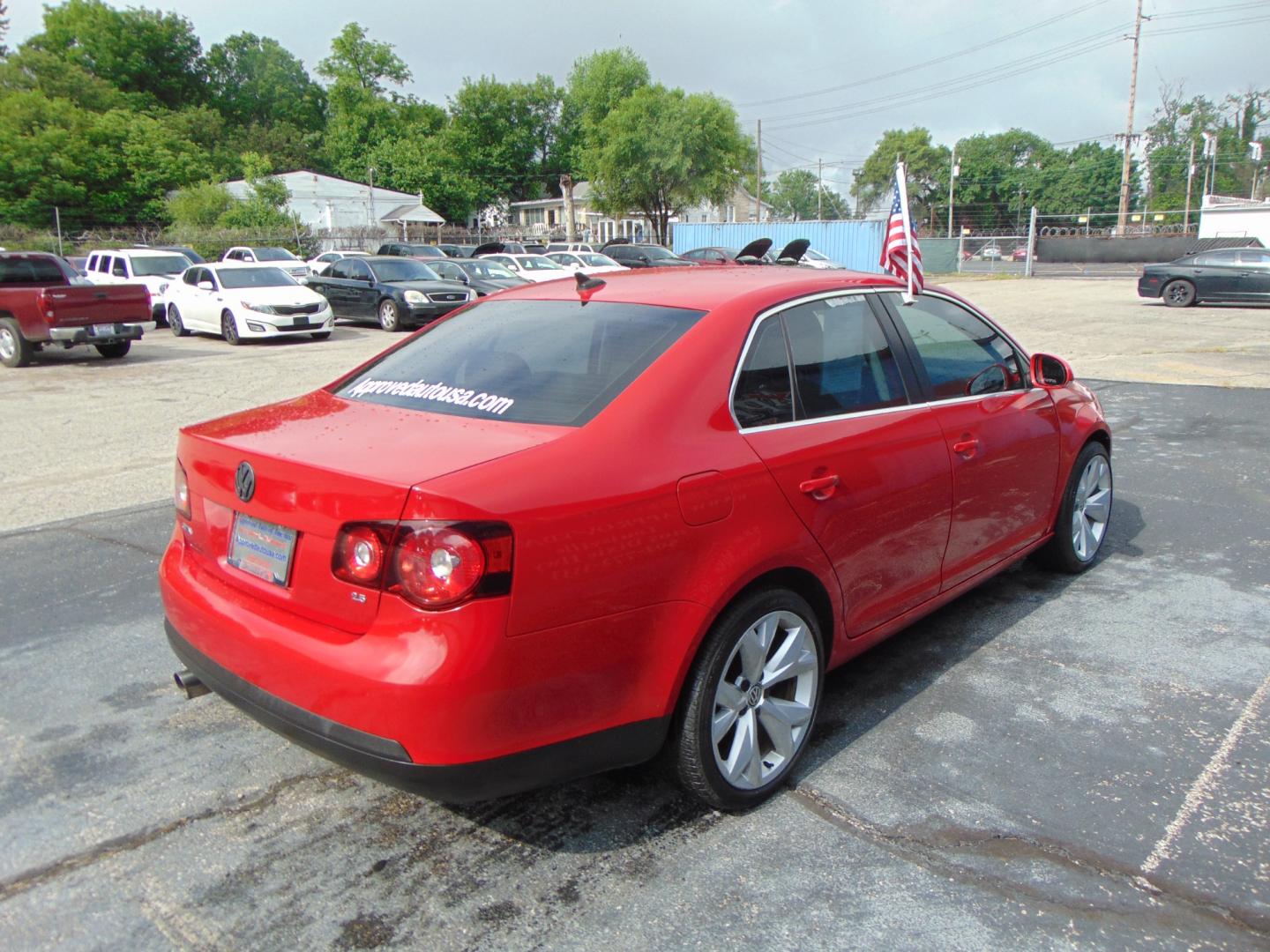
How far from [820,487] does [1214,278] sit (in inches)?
949

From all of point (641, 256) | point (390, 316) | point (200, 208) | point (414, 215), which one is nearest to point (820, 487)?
point (390, 316)

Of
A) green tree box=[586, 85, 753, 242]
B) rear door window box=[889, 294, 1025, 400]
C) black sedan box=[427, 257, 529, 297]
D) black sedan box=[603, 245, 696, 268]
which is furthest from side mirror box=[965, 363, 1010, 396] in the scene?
green tree box=[586, 85, 753, 242]

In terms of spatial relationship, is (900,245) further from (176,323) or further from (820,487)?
(176,323)

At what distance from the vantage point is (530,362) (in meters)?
3.27

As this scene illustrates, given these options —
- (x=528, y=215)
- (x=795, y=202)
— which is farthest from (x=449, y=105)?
(x=795, y=202)

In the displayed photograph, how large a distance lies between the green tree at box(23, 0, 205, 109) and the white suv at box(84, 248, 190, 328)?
69903mm

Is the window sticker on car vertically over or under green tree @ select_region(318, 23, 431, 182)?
under

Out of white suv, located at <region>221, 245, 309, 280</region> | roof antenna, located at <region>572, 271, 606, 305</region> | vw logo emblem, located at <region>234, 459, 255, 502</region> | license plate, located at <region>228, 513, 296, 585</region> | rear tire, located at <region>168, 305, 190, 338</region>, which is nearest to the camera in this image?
license plate, located at <region>228, 513, 296, 585</region>

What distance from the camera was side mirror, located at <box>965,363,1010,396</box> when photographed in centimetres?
415

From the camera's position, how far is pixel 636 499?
2633 millimetres

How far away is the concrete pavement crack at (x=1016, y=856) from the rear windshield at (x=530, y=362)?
149 centimetres

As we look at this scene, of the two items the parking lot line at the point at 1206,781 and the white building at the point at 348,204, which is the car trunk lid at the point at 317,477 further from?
the white building at the point at 348,204

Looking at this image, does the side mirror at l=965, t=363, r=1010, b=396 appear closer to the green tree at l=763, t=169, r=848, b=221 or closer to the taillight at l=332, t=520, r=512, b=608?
the taillight at l=332, t=520, r=512, b=608

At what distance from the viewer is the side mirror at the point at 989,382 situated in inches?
163
